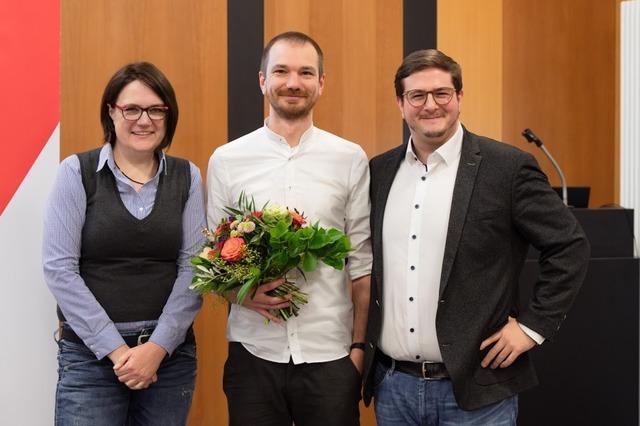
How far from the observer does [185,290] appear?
92.0 inches

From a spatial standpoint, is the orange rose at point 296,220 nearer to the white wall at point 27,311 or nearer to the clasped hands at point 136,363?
the clasped hands at point 136,363

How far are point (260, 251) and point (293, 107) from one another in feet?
2.02

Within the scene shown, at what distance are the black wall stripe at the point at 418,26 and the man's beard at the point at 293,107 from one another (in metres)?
1.67

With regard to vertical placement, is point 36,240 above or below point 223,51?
below

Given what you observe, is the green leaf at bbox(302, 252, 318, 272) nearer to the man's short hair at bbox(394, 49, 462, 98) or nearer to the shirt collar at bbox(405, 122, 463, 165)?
the shirt collar at bbox(405, 122, 463, 165)

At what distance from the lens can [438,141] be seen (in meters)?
2.27

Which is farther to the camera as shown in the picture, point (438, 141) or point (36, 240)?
point (36, 240)

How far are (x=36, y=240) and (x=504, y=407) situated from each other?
217 cm

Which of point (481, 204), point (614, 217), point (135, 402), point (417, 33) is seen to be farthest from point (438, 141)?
point (417, 33)

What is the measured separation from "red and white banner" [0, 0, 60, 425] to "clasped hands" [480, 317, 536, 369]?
2054 mm

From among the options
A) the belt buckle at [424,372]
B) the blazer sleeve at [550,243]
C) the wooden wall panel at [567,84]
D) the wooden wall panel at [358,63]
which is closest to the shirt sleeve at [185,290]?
the belt buckle at [424,372]

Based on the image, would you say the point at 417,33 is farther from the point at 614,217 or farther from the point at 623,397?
the point at 623,397

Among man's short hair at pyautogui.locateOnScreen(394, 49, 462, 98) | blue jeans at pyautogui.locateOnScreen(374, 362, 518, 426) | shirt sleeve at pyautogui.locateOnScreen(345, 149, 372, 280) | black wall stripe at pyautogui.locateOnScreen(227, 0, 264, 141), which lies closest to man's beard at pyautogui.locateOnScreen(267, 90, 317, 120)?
shirt sleeve at pyautogui.locateOnScreen(345, 149, 372, 280)

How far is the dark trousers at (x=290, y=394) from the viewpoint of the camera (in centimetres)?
235
